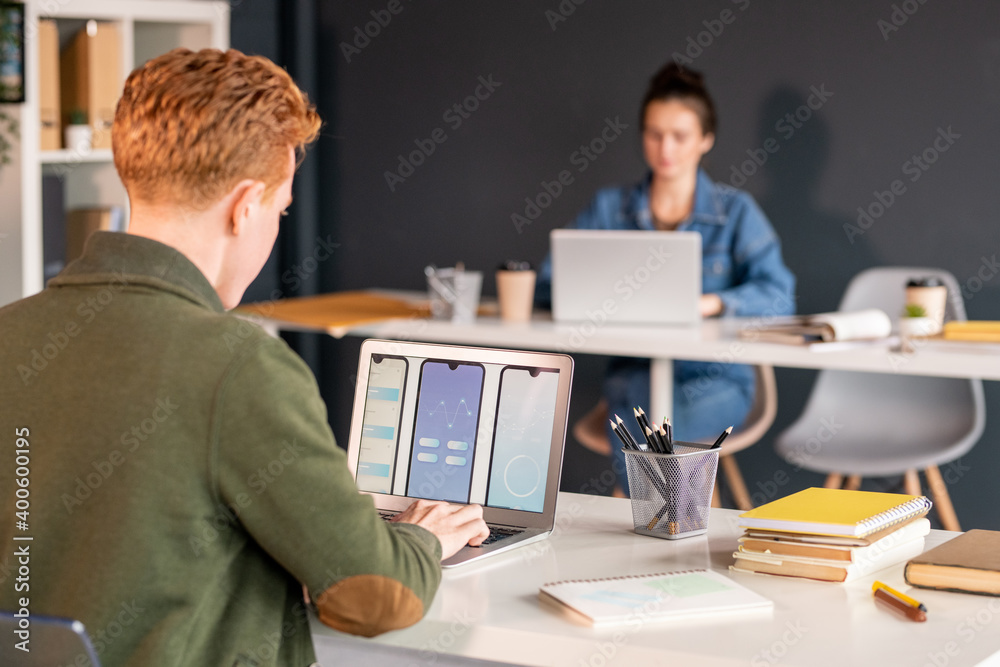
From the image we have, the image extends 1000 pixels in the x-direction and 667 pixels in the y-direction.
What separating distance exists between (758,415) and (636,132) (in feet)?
4.19

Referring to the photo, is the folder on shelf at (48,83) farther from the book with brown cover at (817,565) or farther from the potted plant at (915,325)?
the book with brown cover at (817,565)

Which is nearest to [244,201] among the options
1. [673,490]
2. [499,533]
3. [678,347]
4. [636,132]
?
[499,533]

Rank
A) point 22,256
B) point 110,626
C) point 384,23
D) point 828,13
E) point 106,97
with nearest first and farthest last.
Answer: point 110,626 → point 22,256 → point 106,97 → point 828,13 → point 384,23

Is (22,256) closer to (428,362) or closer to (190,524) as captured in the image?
(428,362)

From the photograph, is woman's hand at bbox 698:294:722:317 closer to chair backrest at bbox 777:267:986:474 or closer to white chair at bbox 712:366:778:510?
white chair at bbox 712:366:778:510

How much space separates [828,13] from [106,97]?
2476 mm

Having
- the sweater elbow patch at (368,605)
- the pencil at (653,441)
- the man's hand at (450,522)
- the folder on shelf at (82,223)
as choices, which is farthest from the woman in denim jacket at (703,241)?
the sweater elbow patch at (368,605)

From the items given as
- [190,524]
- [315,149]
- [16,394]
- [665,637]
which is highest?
[315,149]

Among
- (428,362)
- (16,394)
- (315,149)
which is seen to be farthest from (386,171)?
(16,394)

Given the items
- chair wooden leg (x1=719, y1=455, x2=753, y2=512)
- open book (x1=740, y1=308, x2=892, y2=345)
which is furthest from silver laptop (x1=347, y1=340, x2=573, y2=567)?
chair wooden leg (x1=719, y1=455, x2=753, y2=512)

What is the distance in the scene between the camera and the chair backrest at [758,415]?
321 cm

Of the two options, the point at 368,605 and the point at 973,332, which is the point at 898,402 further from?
the point at 368,605

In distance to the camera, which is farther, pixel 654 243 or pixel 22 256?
pixel 22 256

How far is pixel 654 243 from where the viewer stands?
9.61ft
